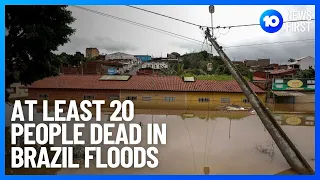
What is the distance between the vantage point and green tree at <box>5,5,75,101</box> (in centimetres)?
310

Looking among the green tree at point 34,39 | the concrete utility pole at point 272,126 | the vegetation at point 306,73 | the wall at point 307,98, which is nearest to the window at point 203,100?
the concrete utility pole at point 272,126

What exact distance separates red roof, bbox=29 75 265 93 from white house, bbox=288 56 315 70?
→ 622mm

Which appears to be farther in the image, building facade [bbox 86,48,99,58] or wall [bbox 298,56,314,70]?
building facade [bbox 86,48,99,58]

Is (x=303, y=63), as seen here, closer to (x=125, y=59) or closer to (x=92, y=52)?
(x=125, y=59)

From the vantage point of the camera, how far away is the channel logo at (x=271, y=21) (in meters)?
2.80

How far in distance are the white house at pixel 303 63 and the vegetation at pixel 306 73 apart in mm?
37

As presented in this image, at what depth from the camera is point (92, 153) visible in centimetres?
285

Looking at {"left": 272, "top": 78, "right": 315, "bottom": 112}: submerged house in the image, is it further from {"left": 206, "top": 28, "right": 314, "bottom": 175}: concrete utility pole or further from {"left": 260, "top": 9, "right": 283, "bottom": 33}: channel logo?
{"left": 260, "top": 9, "right": 283, "bottom": 33}: channel logo

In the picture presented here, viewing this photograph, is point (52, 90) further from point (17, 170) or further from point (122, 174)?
point (122, 174)

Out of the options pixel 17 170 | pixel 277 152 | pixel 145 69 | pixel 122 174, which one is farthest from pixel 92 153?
pixel 277 152

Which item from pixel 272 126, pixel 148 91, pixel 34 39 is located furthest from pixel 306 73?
pixel 34 39

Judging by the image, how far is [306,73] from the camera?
9.98ft

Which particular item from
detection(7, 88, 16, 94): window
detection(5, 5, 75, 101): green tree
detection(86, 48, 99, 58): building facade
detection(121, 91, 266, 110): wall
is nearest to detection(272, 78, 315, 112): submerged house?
detection(121, 91, 266, 110): wall

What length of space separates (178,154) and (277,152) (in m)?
1.14
